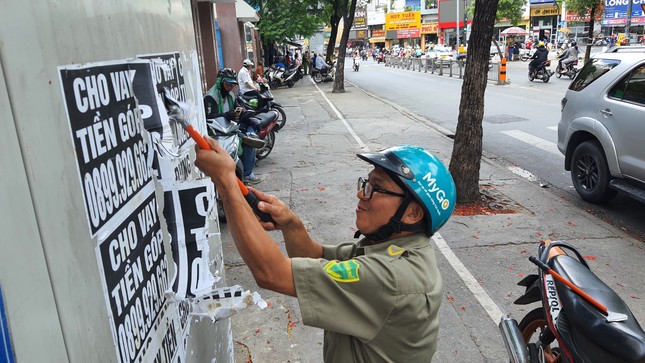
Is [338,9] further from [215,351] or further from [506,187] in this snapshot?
[215,351]

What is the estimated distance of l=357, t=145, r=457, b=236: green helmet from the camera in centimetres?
183

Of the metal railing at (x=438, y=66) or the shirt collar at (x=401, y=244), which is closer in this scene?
the shirt collar at (x=401, y=244)

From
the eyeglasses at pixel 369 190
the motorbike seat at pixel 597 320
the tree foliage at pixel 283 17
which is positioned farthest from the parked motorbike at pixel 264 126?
the tree foliage at pixel 283 17

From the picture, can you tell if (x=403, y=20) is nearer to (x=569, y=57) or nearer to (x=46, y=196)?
(x=569, y=57)

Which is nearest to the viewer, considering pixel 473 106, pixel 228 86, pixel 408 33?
pixel 473 106

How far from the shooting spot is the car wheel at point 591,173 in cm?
640

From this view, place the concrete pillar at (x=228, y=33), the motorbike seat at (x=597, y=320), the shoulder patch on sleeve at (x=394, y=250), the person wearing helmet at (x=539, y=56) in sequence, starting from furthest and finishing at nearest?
1. the person wearing helmet at (x=539, y=56)
2. the concrete pillar at (x=228, y=33)
3. the motorbike seat at (x=597, y=320)
4. the shoulder patch on sleeve at (x=394, y=250)

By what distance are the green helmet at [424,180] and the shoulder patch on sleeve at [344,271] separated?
0.36 metres

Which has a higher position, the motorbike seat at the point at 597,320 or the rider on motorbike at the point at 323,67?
the rider on motorbike at the point at 323,67

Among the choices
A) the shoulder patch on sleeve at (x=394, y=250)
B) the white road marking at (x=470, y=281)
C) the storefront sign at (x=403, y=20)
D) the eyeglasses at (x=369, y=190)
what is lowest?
the white road marking at (x=470, y=281)

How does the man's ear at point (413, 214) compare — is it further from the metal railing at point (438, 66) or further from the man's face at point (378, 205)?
the metal railing at point (438, 66)

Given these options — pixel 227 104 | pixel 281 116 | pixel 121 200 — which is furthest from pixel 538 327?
pixel 281 116

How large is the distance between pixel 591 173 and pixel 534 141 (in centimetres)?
426

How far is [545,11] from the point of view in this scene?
61.8m
